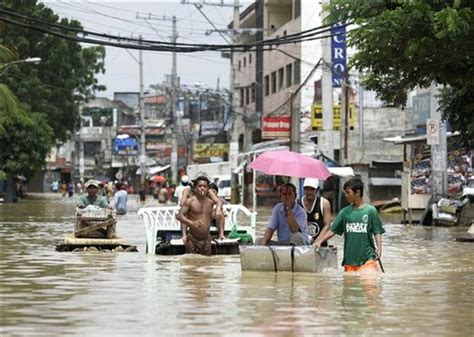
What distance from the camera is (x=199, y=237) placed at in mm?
18734

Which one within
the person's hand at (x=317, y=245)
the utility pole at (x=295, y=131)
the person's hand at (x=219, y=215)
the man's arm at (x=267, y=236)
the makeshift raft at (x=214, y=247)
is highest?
the utility pole at (x=295, y=131)

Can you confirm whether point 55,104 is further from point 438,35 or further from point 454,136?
point 438,35

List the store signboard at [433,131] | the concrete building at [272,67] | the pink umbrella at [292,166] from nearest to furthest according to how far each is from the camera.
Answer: the pink umbrella at [292,166] < the store signboard at [433,131] < the concrete building at [272,67]

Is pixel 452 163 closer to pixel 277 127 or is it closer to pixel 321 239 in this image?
pixel 277 127

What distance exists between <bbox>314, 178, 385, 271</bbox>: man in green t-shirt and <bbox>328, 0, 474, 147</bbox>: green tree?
21.0 feet

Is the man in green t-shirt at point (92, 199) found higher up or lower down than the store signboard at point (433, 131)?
lower down

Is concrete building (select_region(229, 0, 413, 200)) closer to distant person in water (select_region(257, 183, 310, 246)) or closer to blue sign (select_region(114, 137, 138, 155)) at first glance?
distant person in water (select_region(257, 183, 310, 246))

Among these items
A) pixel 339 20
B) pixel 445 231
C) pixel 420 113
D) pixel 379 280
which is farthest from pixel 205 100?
pixel 379 280

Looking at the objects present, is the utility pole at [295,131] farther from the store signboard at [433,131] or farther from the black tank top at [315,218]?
the black tank top at [315,218]

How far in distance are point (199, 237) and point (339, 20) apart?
806 centimetres

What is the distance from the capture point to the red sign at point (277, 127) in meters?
59.1

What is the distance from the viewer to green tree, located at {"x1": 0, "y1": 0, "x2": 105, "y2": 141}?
63.4 m

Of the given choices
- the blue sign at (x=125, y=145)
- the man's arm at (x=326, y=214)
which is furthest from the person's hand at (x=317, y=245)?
the blue sign at (x=125, y=145)

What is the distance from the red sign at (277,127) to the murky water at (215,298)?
38181 mm
